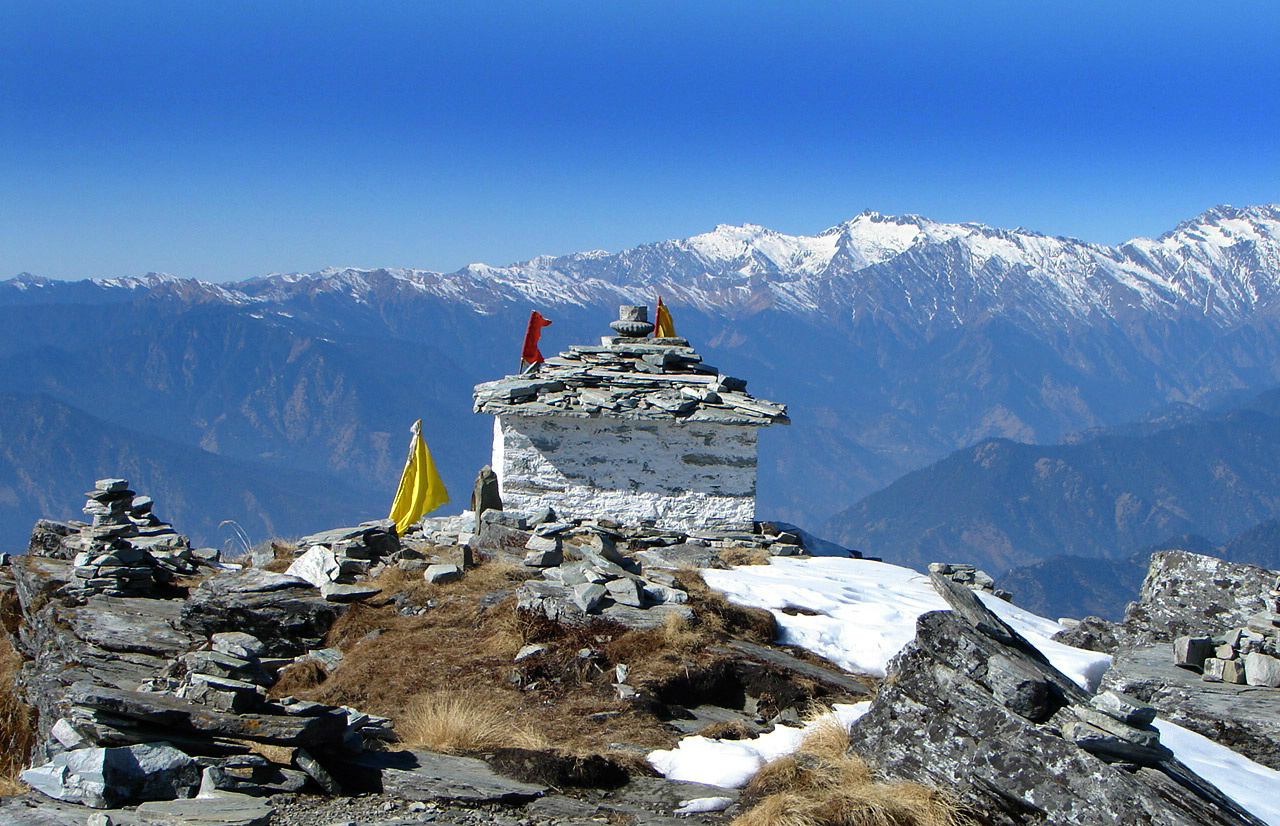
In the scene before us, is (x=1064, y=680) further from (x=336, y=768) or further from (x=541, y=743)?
(x=336, y=768)

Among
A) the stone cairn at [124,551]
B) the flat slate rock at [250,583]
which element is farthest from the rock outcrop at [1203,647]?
the stone cairn at [124,551]

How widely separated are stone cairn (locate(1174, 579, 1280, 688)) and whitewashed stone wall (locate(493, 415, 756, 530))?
10.3 m

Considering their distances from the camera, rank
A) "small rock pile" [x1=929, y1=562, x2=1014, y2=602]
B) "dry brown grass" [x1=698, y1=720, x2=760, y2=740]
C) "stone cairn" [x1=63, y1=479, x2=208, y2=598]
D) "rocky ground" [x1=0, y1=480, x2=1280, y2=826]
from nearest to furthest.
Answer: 1. "rocky ground" [x1=0, y1=480, x2=1280, y2=826]
2. "dry brown grass" [x1=698, y1=720, x2=760, y2=740]
3. "stone cairn" [x1=63, y1=479, x2=208, y2=598]
4. "small rock pile" [x1=929, y1=562, x2=1014, y2=602]

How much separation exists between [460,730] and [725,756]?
2.18 meters

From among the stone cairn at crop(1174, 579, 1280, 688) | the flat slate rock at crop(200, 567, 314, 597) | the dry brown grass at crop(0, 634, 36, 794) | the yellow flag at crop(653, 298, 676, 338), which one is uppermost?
A: the yellow flag at crop(653, 298, 676, 338)

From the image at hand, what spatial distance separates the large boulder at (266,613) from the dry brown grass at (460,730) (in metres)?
3.94

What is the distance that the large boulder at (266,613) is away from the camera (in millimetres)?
12758

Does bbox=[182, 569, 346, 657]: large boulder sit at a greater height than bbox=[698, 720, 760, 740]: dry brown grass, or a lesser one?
lesser

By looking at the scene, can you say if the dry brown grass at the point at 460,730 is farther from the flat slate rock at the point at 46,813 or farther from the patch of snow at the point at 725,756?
the flat slate rock at the point at 46,813

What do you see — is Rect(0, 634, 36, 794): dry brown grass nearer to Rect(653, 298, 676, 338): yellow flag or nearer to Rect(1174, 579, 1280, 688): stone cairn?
Rect(1174, 579, 1280, 688): stone cairn

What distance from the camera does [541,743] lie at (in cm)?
873

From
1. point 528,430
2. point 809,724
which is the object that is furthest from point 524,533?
point 809,724

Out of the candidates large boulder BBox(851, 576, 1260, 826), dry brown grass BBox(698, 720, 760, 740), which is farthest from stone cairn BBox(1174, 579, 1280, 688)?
dry brown grass BBox(698, 720, 760, 740)

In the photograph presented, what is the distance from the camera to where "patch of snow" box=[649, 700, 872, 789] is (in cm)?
816
